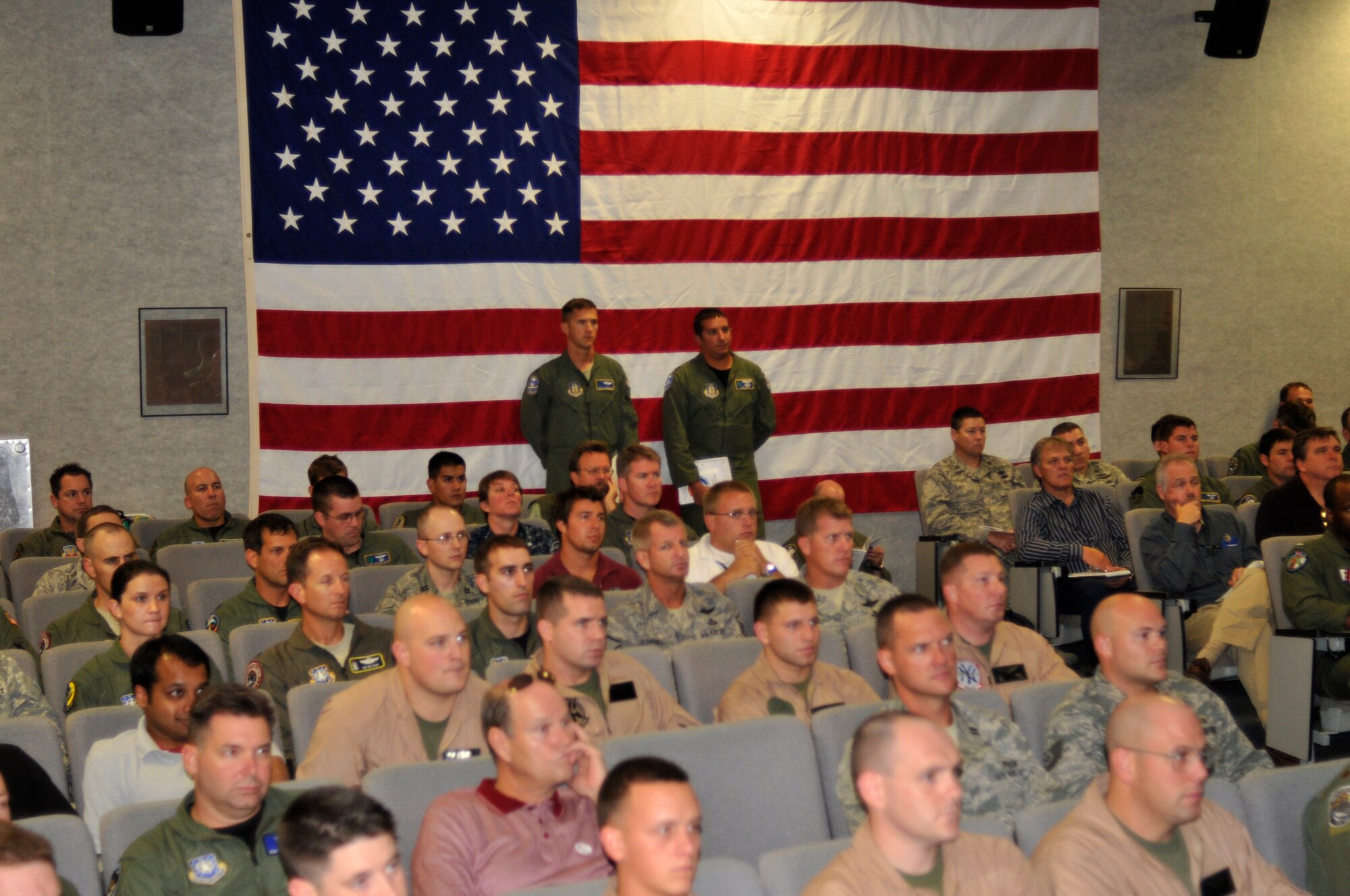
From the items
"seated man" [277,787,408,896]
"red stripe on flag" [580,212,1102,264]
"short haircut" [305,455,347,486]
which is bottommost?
"seated man" [277,787,408,896]

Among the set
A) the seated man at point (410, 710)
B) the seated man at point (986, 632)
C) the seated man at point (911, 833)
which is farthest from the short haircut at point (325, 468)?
the seated man at point (911, 833)

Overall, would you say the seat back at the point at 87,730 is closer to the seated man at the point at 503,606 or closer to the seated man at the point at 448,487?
the seated man at the point at 503,606

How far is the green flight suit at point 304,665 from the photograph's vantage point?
3.82 meters

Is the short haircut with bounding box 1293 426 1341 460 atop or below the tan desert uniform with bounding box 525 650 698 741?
atop

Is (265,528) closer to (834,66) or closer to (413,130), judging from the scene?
(413,130)

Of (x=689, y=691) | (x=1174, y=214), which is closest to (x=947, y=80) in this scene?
(x=1174, y=214)

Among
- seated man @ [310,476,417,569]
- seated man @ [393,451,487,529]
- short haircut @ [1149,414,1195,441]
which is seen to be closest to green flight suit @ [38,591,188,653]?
seated man @ [310,476,417,569]

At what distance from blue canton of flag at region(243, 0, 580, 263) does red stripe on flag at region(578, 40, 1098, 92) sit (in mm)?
327

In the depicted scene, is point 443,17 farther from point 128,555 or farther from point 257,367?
point 128,555

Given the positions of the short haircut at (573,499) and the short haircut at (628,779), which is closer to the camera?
the short haircut at (628,779)

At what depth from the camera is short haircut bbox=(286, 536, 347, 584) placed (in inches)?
157

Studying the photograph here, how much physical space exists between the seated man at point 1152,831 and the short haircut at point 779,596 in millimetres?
1158

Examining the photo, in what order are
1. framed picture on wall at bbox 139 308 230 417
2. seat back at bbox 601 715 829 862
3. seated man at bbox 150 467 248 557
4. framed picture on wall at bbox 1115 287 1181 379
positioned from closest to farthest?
seat back at bbox 601 715 829 862, seated man at bbox 150 467 248 557, framed picture on wall at bbox 139 308 230 417, framed picture on wall at bbox 1115 287 1181 379

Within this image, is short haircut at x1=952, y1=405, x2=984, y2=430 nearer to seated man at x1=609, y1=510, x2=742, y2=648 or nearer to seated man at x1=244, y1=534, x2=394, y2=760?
seated man at x1=609, y1=510, x2=742, y2=648
